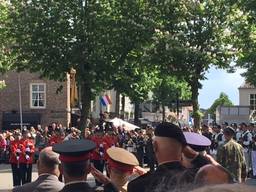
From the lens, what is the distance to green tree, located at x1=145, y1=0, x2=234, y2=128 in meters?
28.8

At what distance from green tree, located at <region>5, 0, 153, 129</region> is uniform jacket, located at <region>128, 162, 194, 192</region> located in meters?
26.3

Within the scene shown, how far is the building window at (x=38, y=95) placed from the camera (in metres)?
54.5

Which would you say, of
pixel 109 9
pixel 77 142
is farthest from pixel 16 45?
pixel 77 142

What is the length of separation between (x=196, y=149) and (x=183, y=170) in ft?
2.50

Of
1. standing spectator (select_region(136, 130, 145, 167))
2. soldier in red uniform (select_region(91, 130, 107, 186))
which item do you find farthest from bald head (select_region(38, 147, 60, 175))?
standing spectator (select_region(136, 130, 145, 167))

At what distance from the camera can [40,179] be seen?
18.2ft

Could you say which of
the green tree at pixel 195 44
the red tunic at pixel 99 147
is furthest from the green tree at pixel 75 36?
the red tunic at pixel 99 147

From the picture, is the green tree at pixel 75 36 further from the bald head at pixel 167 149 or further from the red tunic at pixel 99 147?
the bald head at pixel 167 149

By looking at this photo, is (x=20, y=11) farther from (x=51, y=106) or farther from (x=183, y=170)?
(x=183, y=170)

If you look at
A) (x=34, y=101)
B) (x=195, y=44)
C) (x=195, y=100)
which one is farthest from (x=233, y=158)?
(x=34, y=101)

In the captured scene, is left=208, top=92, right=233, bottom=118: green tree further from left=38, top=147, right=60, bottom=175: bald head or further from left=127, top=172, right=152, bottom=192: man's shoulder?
left=127, top=172, right=152, bottom=192: man's shoulder

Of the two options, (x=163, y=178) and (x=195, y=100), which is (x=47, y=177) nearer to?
(x=163, y=178)

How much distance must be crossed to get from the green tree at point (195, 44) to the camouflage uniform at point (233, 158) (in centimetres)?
1656

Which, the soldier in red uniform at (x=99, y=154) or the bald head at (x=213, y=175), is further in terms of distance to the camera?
the soldier in red uniform at (x=99, y=154)
